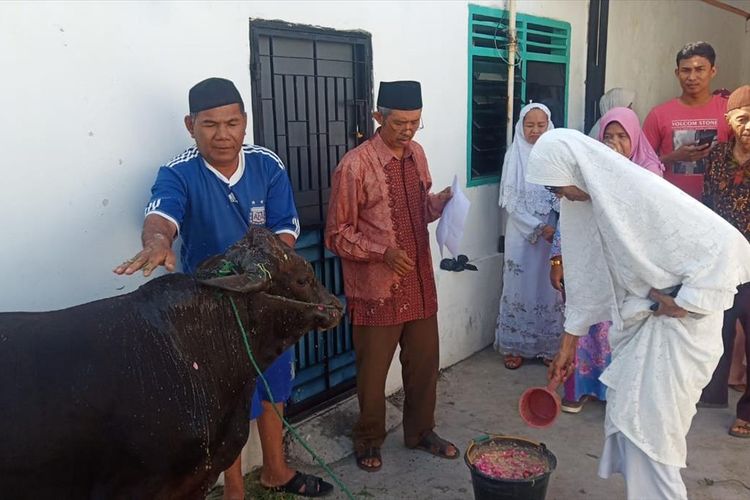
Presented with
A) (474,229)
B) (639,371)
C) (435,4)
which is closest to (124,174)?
(639,371)

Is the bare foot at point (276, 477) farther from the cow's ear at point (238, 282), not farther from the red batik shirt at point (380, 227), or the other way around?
the cow's ear at point (238, 282)

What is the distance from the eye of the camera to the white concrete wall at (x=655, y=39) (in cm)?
720

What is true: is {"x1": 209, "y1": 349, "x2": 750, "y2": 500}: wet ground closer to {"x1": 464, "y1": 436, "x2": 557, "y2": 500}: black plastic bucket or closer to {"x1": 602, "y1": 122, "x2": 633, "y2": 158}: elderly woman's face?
{"x1": 464, "y1": 436, "x2": 557, "y2": 500}: black plastic bucket

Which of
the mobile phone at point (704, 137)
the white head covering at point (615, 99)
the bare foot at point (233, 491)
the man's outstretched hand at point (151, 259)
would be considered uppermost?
the white head covering at point (615, 99)

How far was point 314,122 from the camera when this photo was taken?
4141 mm

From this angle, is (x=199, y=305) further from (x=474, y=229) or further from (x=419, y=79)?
(x=474, y=229)

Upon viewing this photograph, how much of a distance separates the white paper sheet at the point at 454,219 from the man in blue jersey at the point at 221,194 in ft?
2.87

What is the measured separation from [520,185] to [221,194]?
290 cm

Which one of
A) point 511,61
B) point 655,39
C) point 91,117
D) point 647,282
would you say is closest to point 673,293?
point 647,282

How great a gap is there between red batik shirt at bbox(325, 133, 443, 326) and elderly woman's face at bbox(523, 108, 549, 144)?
1.68m

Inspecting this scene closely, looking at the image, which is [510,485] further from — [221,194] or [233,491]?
[221,194]

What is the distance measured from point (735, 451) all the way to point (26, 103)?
4.21 meters

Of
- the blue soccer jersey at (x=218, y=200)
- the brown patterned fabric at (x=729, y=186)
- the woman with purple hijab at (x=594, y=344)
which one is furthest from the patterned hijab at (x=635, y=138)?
the blue soccer jersey at (x=218, y=200)

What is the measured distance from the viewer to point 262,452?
12.5ft
